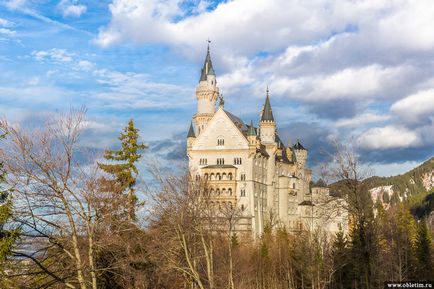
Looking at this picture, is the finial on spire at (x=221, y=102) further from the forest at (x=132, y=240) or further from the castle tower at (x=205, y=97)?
the forest at (x=132, y=240)

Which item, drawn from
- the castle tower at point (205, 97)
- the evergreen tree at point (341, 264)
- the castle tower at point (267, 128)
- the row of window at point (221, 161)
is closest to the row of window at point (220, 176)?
the row of window at point (221, 161)

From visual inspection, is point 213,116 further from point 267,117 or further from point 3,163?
point 3,163

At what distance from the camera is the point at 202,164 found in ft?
350

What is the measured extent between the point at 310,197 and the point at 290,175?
687cm

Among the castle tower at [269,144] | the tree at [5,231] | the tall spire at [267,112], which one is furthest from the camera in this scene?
the tall spire at [267,112]

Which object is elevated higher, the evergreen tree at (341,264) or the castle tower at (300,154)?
the castle tower at (300,154)

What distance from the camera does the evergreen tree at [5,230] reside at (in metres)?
17.0

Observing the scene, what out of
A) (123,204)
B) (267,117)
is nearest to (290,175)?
(267,117)

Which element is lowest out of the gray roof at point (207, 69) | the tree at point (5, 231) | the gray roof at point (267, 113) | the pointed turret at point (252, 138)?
the tree at point (5, 231)

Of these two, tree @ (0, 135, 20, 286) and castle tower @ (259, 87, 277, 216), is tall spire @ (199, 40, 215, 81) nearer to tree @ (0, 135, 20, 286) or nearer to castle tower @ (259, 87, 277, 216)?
castle tower @ (259, 87, 277, 216)

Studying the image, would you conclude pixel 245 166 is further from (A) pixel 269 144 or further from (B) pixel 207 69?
(B) pixel 207 69

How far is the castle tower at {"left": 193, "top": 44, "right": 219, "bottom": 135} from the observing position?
112 meters

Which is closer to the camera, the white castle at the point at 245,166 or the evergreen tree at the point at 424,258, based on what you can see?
the evergreen tree at the point at 424,258

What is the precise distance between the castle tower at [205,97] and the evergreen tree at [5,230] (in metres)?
93.3
